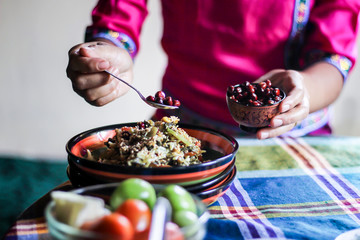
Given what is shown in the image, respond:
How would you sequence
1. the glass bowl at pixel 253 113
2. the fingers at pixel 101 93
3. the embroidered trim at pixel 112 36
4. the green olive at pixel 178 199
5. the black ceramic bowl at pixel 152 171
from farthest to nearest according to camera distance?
the embroidered trim at pixel 112 36 → the fingers at pixel 101 93 → the glass bowl at pixel 253 113 → the black ceramic bowl at pixel 152 171 → the green olive at pixel 178 199

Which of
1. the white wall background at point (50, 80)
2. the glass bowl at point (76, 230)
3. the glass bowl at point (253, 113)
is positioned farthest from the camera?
the white wall background at point (50, 80)

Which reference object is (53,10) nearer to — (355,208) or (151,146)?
(151,146)

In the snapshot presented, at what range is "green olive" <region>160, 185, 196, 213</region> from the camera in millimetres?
579

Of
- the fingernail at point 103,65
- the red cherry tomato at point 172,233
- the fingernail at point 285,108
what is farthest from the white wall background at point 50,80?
the red cherry tomato at point 172,233

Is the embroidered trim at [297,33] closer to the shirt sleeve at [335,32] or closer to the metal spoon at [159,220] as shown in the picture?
the shirt sleeve at [335,32]

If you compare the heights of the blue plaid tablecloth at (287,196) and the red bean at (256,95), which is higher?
the red bean at (256,95)

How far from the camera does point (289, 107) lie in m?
1.06

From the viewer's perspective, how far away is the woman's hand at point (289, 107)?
3.43 ft

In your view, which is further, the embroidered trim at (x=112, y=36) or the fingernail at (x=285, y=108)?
the embroidered trim at (x=112, y=36)

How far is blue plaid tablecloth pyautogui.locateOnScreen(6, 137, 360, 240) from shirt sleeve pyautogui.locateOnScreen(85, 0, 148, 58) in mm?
665

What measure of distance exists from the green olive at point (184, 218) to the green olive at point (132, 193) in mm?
55

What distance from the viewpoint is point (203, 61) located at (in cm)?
153

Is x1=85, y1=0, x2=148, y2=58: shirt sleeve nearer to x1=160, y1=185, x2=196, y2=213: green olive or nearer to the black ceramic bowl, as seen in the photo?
the black ceramic bowl

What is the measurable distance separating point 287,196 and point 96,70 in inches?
26.5
